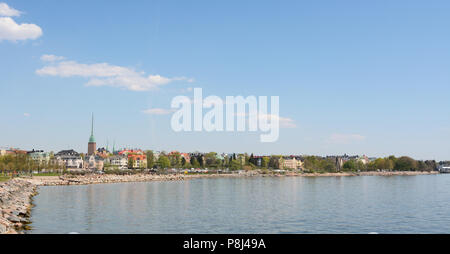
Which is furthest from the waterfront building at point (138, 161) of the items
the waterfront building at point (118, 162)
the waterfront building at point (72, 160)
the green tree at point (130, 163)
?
the waterfront building at point (72, 160)

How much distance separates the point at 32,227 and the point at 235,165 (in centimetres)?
15570

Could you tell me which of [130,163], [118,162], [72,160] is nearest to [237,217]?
[130,163]

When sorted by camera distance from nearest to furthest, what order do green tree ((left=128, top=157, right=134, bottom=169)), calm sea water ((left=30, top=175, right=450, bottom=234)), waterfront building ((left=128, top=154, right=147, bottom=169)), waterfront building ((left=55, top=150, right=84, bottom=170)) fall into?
calm sea water ((left=30, top=175, right=450, bottom=234)) < waterfront building ((left=55, top=150, right=84, bottom=170)) < green tree ((left=128, top=157, right=134, bottom=169)) < waterfront building ((left=128, top=154, right=147, bottom=169))

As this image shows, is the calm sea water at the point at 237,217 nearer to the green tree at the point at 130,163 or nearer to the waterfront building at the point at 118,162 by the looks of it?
the green tree at the point at 130,163

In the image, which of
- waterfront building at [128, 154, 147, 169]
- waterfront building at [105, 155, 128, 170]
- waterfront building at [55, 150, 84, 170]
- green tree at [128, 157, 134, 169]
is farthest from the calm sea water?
waterfront building at [105, 155, 128, 170]

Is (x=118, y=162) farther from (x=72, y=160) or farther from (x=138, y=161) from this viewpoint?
(x=72, y=160)

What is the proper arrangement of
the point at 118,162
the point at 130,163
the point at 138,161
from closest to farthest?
1. the point at 130,163
2. the point at 118,162
3. the point at 138,161

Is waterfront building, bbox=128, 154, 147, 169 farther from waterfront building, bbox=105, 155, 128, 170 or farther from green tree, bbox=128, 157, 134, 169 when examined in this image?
waterfront building, bbox=105, 155, 128, 170

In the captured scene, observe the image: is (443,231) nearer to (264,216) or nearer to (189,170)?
(264,216)

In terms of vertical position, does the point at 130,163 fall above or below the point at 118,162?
below

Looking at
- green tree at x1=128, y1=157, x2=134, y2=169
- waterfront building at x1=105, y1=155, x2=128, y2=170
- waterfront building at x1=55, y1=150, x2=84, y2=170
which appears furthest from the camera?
waterfront building at x1=105, y1=155, x2=128, y2=170
